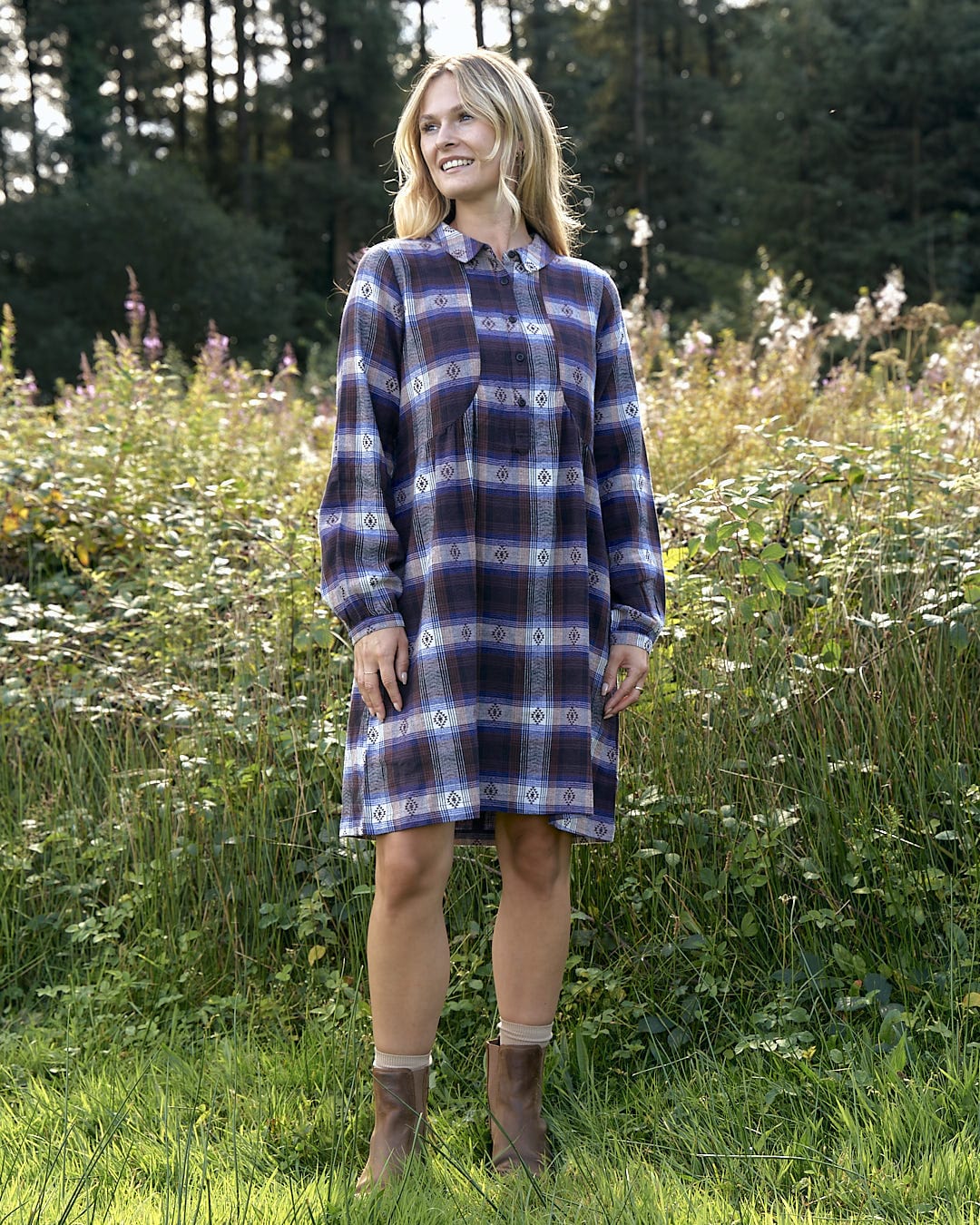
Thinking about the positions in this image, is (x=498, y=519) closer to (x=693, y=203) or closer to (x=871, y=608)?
(x=871, y=608)

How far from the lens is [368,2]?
25.7 m

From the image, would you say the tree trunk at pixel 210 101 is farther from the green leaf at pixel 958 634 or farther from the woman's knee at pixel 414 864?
the woman's knee at pixel 414 864

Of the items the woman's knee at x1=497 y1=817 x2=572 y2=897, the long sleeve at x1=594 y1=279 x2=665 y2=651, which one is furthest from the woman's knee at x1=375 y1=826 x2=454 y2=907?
the long sleeve at x1=594 y1=279 x2=665 y2=651

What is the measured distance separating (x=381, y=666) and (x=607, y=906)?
3.49 feet

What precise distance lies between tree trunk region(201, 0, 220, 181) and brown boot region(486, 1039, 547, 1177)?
29.0m

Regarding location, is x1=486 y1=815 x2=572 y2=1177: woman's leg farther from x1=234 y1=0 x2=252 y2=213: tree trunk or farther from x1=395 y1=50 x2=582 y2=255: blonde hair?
x1=234 y1=0 x2=252 y2=213: tree trunk

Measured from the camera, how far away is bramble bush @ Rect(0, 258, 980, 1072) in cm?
279

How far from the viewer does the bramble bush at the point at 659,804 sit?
9.16 feet

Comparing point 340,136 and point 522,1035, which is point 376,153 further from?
point 522,1035

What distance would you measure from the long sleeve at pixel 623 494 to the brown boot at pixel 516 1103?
2.69 feet

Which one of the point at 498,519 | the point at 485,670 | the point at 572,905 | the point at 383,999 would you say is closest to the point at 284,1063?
the point at 383,999

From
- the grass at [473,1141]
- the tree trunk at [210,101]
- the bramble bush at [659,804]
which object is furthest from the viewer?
the tree trunk at [210,101]

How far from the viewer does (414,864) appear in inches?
87.7

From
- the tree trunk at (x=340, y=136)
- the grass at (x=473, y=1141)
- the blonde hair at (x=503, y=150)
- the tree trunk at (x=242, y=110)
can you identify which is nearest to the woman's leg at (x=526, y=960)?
the grass at (x=473, y=1141)
